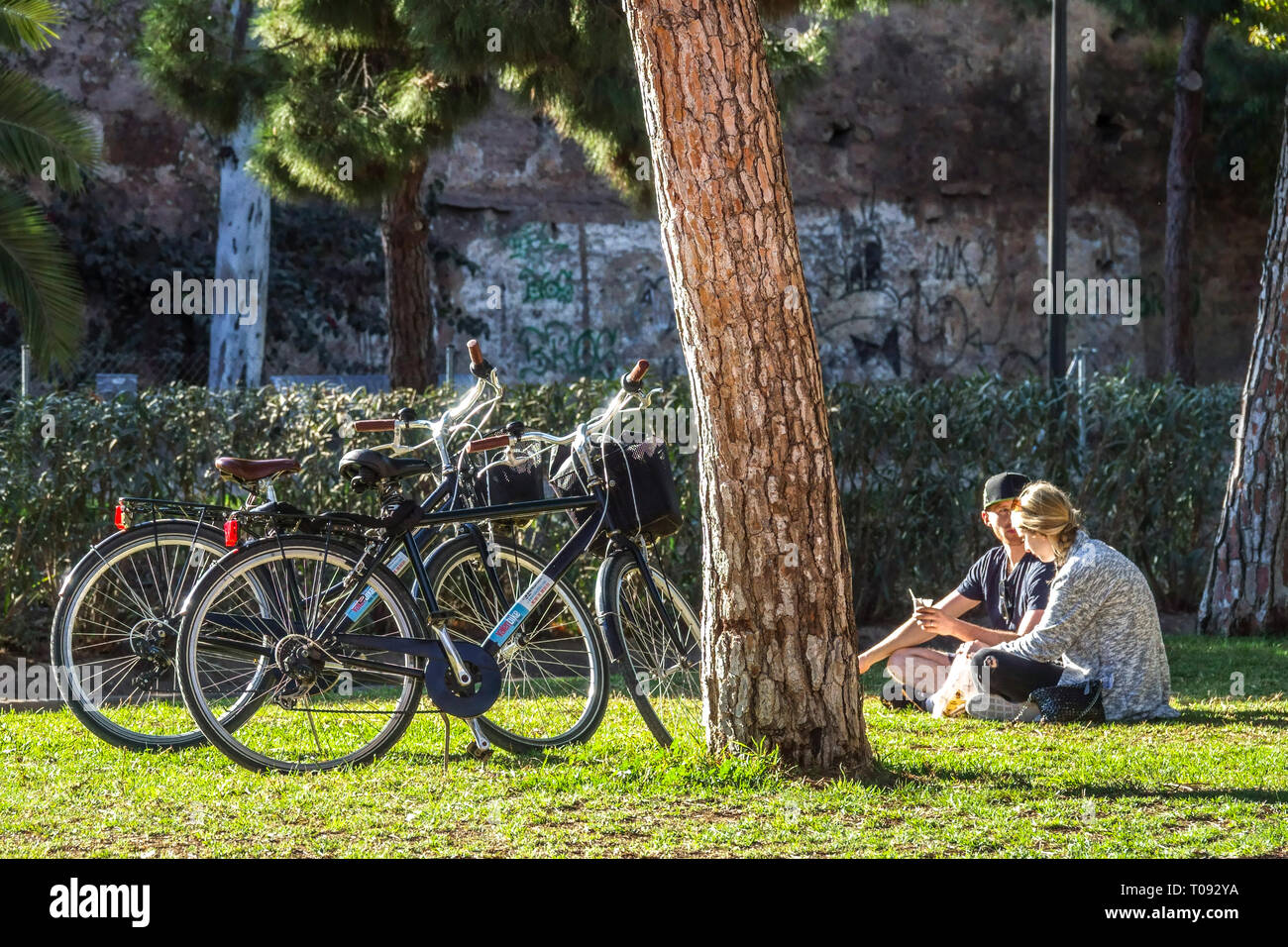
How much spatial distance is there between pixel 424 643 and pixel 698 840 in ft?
4.55

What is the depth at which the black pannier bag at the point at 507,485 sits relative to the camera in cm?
567

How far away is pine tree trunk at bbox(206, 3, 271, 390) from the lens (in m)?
15.8

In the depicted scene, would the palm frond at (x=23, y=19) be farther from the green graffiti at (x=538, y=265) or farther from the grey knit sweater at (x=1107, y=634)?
the green graffiti at (x=538, y=265)

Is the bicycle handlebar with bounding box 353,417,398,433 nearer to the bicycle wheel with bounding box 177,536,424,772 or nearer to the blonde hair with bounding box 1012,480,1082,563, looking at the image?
the bicycle wheel with bounding box 177,536,424,772

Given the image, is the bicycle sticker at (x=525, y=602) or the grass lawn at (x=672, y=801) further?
the bicycle sticker at (x=525, y=602)

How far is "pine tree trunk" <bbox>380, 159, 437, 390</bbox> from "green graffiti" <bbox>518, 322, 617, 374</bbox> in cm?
849

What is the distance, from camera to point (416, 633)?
17.2 feet

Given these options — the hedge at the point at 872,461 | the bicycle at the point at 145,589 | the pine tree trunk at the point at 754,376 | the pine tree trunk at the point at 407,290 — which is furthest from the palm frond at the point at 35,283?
the pine tree trunk at the point at 754,376

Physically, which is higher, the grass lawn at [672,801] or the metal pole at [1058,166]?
the metal pole at [1058,166]

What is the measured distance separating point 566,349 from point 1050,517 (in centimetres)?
1531

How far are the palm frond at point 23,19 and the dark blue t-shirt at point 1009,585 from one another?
740 cm

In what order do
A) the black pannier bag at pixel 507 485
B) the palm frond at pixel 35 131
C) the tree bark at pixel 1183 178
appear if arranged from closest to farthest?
the black pannier bag at pixel 507 485 < the palm frond at pixel 35 131 < the tree bark at pixel 1183 178

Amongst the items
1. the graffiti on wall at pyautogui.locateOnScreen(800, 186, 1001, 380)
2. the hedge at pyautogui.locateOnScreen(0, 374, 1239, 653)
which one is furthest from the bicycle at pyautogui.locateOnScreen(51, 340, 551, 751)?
the graffiti on wall at pyautogui.locateOnScreen(800, 186, 1001, 380)
